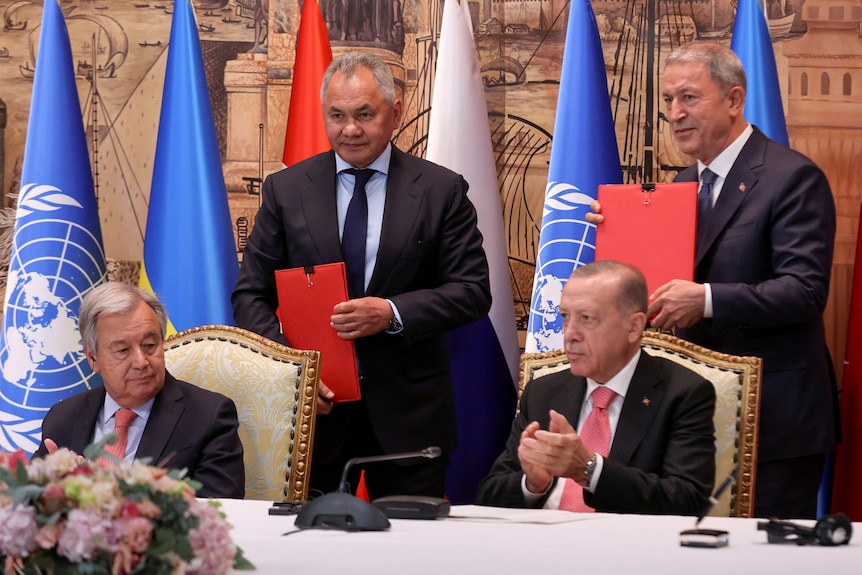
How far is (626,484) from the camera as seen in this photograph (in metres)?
2.44

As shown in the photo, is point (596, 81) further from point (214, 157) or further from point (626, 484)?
point (626, 484)

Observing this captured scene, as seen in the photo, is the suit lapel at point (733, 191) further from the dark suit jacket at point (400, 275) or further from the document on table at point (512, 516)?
the document on table at point (512, 516)

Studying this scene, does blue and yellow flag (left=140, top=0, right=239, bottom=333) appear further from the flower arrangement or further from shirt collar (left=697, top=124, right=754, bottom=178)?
the flower arrangement

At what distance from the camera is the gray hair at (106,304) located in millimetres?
2973

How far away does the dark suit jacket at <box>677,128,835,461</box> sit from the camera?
3.08 m

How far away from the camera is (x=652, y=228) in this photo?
10.7 ft

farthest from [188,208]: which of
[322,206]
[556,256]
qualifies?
[556,256]

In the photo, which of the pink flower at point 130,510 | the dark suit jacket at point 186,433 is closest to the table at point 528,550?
the pink flower at point 130,510

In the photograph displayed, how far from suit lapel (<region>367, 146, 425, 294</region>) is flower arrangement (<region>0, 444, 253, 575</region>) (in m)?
1.97

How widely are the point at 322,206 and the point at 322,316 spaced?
1.19ft

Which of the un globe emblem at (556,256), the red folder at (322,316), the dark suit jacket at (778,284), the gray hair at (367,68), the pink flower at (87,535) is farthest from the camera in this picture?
the un globe emblem at (556,256)

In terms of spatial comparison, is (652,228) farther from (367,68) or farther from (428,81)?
(428,81)

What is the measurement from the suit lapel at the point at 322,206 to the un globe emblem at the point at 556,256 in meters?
0.85

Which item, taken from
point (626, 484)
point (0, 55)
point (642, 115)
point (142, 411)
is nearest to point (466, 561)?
point (626, 484)
